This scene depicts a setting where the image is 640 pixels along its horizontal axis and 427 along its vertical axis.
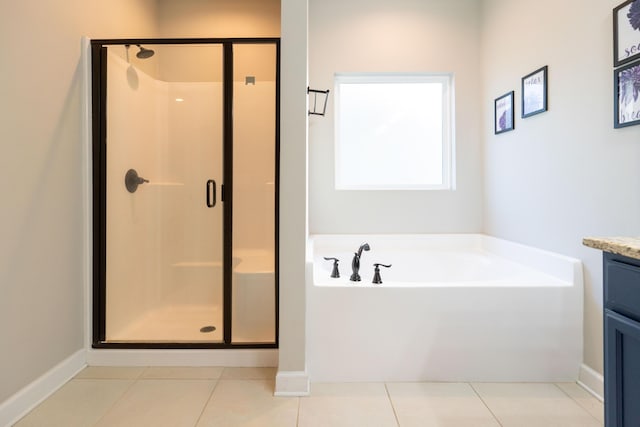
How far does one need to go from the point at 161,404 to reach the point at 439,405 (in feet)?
4.26

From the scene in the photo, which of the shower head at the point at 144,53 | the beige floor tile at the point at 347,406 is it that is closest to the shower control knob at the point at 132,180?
the shower head at the point at 144,53

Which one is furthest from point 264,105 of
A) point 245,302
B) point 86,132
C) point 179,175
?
point 245,302

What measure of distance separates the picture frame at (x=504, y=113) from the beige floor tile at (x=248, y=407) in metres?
2.25

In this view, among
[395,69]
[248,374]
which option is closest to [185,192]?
[248,374]

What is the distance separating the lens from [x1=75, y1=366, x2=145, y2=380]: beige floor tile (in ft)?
6.40

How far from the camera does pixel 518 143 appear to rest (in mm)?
2465

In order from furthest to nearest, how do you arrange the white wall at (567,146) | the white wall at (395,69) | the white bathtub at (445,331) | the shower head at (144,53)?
the white wall at (395,69) → the shower head at (144,53) → the white bathtub at (445,331) → the white wall at (567,146)

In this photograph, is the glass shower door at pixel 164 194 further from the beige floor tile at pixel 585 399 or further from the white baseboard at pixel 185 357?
the beige floor tile at pixel 585 399

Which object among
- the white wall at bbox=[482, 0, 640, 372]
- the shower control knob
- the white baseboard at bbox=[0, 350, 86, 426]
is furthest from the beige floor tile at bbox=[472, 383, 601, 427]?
the shower control knob

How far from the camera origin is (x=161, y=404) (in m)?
1.70

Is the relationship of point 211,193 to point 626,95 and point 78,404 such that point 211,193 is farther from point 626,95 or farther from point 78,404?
point 626,95

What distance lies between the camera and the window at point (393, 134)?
310cm

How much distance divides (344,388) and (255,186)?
4.13ft

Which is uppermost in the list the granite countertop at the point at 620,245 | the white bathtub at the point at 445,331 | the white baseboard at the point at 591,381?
the granite countertop at the point at 620,245
